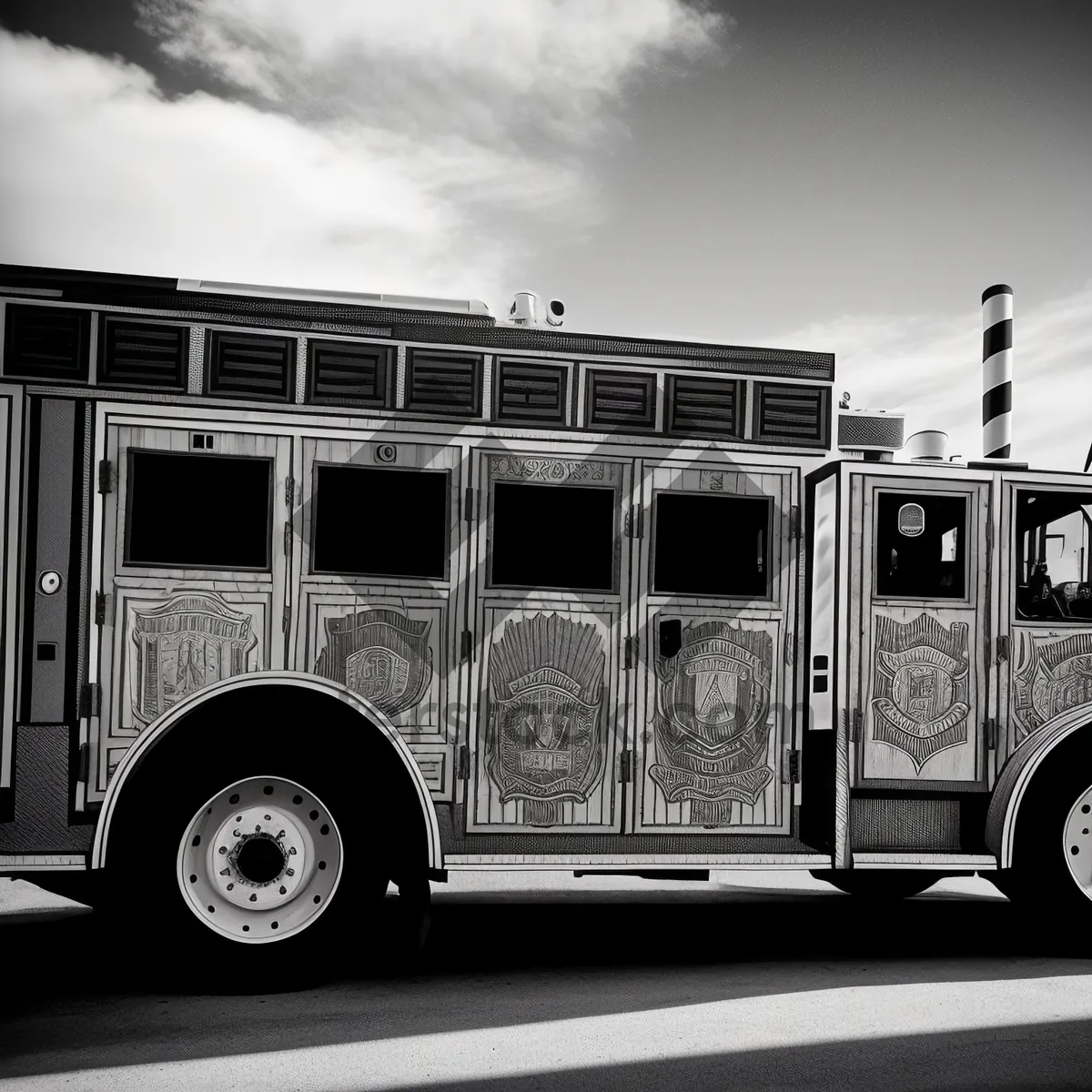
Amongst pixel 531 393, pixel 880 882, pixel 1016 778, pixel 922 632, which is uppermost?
pixel 531 393

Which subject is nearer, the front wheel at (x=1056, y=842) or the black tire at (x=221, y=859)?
the black tire at (x=221, y=859)

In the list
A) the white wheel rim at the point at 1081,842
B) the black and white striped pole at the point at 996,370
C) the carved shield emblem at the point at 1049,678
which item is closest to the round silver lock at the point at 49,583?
the carved shield emblem at the point at 1049,678

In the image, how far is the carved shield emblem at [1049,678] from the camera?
204 inches

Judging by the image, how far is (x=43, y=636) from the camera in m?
4.48

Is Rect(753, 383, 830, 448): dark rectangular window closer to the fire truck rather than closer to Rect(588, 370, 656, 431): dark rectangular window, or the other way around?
the fire truck

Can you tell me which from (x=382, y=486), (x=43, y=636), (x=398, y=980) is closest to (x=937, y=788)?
(x=398, y=980)

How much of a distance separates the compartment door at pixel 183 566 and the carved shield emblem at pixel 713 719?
6.22 ft

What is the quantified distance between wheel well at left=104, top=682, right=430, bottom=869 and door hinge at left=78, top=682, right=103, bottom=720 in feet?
0.96

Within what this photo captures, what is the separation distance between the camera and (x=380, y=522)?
15.9 feet

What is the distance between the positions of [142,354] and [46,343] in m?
0.41

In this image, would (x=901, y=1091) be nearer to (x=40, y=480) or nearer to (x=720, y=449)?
(x=720, y=449)

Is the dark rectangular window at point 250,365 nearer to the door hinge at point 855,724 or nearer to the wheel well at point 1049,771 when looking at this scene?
the door hinge at point 855,724

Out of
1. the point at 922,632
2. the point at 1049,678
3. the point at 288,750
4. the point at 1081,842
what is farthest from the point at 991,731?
the point at 288,750

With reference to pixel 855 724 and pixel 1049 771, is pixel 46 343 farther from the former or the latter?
pixel 1049 771
